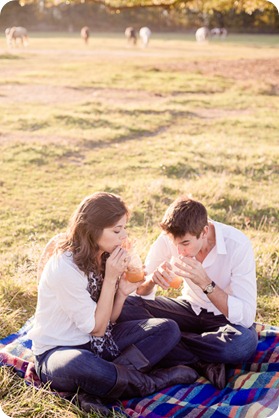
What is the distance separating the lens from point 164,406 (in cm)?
311

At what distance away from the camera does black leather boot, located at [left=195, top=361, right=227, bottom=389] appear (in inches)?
129

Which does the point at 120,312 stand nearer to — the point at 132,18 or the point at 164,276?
the point at 164,276

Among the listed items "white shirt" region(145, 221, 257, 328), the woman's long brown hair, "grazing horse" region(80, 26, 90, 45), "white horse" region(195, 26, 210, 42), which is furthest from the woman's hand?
"grazing horse" region(80, 26, 90, 45)

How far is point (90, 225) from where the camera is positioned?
3.15 metres

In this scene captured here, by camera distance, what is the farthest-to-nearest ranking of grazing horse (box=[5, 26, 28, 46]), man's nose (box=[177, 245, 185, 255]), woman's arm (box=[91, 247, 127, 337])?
grazing horse (box=[5, 26, 28, 46]), man's nose (box=[177, 245, 185, 255]), woman's arm (box=[91, 247, 127, 337])

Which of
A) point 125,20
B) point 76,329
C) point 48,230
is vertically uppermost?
point 125,20

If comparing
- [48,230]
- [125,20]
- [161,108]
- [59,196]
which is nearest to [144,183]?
[59,196]

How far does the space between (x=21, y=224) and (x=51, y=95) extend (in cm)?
908

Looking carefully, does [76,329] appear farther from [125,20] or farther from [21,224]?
[125,20]

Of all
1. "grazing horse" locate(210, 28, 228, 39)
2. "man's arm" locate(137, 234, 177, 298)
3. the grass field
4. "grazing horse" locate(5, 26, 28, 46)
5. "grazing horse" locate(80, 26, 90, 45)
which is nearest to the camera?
"man's arm" locate(137, 234, 177, 298)

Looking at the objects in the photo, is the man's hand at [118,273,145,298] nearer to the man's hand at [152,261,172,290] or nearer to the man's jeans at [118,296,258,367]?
the man's hand at [152,261,172,290]

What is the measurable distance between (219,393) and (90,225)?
116cm

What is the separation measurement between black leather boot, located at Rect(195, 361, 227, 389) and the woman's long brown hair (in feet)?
2.83

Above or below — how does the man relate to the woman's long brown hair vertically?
below
